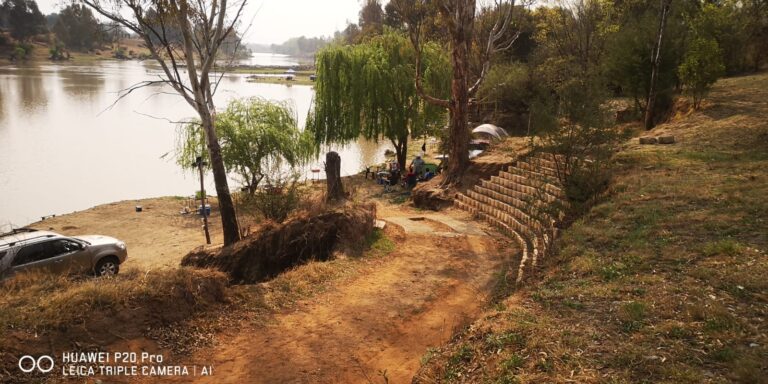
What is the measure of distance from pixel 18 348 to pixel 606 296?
7178mm

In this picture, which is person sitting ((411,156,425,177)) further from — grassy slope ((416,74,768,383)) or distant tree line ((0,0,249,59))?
distant tree line ((0,0,249,59))

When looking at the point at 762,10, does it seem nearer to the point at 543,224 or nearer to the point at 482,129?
the point at 482,129

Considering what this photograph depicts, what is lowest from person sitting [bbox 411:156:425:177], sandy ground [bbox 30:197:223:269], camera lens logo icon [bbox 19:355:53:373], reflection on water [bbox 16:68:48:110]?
sandy ground [bbox 30:197:223:269]

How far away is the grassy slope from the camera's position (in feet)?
16.2

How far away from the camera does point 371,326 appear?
24.9 feet

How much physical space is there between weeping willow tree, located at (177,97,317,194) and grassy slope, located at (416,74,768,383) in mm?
15852

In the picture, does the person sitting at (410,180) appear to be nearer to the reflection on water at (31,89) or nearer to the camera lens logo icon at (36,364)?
the camera lens logo icon at (36,364)

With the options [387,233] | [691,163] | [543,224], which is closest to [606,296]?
[543,224]

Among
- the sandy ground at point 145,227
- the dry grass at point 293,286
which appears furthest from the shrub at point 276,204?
the sandy ground at point 145,227

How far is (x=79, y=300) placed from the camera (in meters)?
6.32

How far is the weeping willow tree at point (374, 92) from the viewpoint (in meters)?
25.9

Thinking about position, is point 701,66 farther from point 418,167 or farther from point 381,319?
point 381,319

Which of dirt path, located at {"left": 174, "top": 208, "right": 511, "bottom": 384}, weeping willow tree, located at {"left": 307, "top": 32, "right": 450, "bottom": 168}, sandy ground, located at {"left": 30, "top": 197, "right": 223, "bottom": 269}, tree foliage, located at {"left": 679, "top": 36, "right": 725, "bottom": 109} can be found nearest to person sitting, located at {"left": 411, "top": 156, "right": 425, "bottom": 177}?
weeping willow tree, located at {"left": 307, "top": 32, "right": 450, "bottom": 168}

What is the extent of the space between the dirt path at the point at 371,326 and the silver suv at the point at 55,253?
5.49 metres
